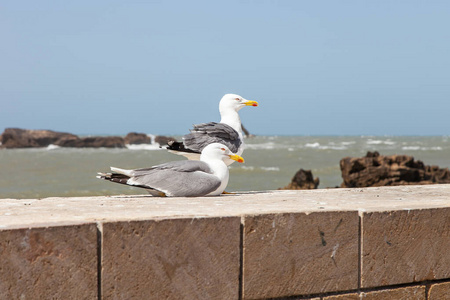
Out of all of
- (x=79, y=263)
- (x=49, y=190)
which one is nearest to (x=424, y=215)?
(x=79, y=263)

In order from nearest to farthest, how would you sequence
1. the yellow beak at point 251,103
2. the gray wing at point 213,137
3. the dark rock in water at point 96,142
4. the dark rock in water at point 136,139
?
the gray wing at point 213,137 < the yellow beak at point 251,103 < the dark rock in water at point 96,142 < the dark rock in water at point 136,139

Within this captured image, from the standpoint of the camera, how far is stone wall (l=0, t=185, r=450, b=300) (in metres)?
3.14

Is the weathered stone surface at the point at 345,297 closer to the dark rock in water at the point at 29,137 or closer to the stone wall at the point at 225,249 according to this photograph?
the stone wall at the point at 225,249

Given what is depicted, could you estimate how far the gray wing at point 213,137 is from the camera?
5.80 meters

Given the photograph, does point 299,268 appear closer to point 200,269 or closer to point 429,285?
point 200,269

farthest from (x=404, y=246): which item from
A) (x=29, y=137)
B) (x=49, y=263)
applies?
(x=29, y=137)

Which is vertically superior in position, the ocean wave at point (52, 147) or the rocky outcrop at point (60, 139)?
the rocky outcrop at point (60, 139)

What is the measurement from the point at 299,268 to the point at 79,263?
1.45 meters

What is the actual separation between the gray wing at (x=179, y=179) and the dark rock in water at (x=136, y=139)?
61173 mm

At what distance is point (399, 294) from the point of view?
13.3 feet

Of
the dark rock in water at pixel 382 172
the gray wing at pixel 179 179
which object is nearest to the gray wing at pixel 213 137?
the gray wing at pixel 179 179

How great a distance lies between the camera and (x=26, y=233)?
10.0ft

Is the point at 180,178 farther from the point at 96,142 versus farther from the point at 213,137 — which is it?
the point at 96,142

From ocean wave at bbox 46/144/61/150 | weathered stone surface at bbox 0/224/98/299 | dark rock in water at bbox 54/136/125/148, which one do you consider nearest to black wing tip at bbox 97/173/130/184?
weathered stone surface at bbox 0/224/98/299
